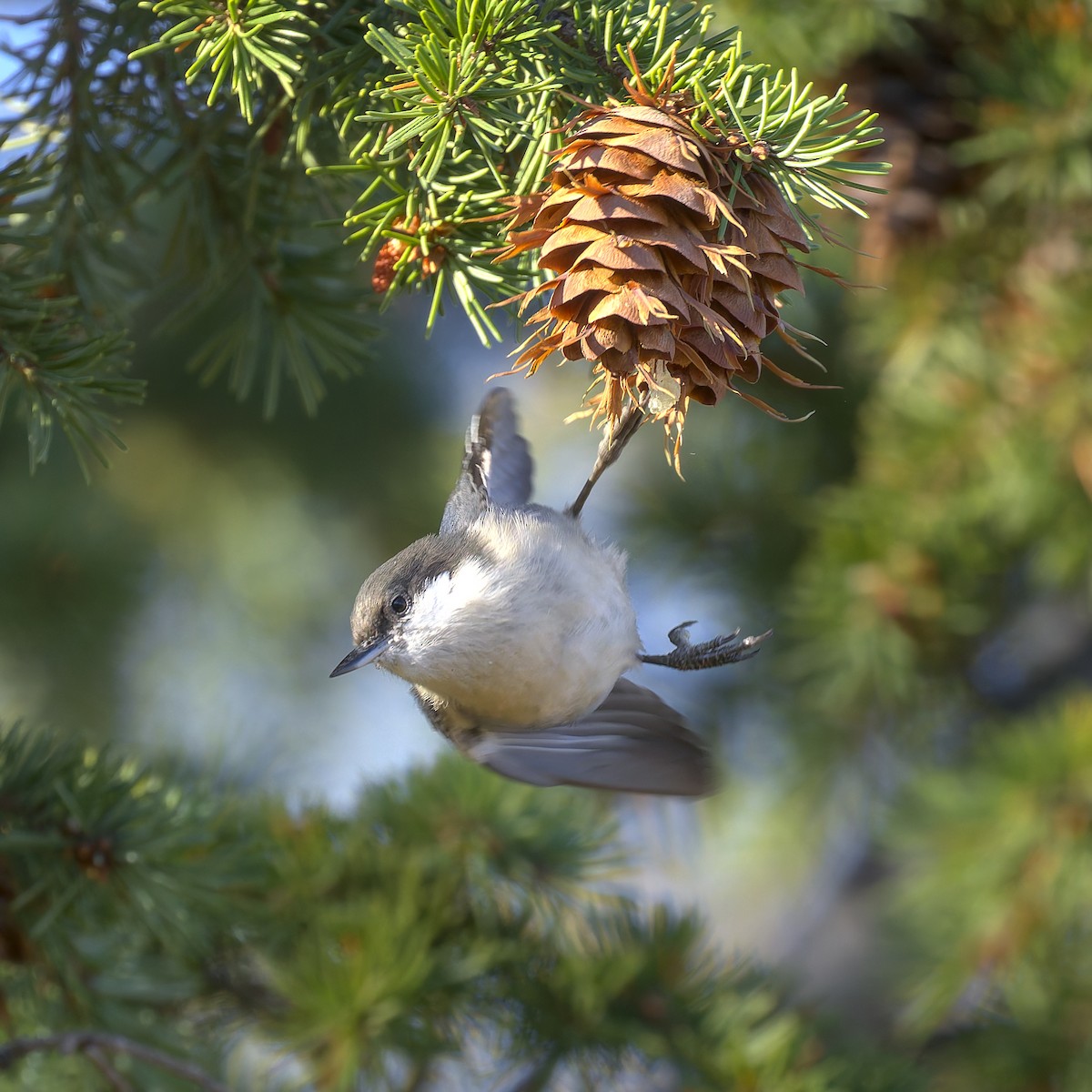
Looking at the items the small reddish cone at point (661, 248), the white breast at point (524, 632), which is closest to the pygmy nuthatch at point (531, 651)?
the white breast at point (524, 632)

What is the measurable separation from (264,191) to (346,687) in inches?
54.4

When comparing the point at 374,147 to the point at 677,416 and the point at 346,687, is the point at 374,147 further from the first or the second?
the point at 346,687

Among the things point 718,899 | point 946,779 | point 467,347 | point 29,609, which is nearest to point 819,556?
point 946,779

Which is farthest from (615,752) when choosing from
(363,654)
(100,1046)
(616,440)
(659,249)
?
(659,249)

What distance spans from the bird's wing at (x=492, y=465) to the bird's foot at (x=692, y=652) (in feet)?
0.75

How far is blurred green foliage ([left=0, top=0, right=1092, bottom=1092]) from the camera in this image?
1.04 m

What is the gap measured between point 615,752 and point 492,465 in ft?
1.21

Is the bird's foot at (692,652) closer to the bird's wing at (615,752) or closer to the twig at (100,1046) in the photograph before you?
the bird's wing at (615,752)

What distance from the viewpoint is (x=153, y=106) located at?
100 centimetres

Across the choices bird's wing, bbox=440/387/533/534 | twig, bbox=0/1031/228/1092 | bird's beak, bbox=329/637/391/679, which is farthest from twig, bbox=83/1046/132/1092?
bird's wing, bbox=440/387/533/534

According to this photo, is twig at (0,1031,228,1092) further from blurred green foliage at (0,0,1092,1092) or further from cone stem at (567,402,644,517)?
cone stem at (567,402,644,517)

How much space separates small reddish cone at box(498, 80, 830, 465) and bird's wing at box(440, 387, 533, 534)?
590mm

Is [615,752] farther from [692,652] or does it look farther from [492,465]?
[492,465]

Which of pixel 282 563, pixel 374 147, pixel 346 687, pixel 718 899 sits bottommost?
pixel 718 899
